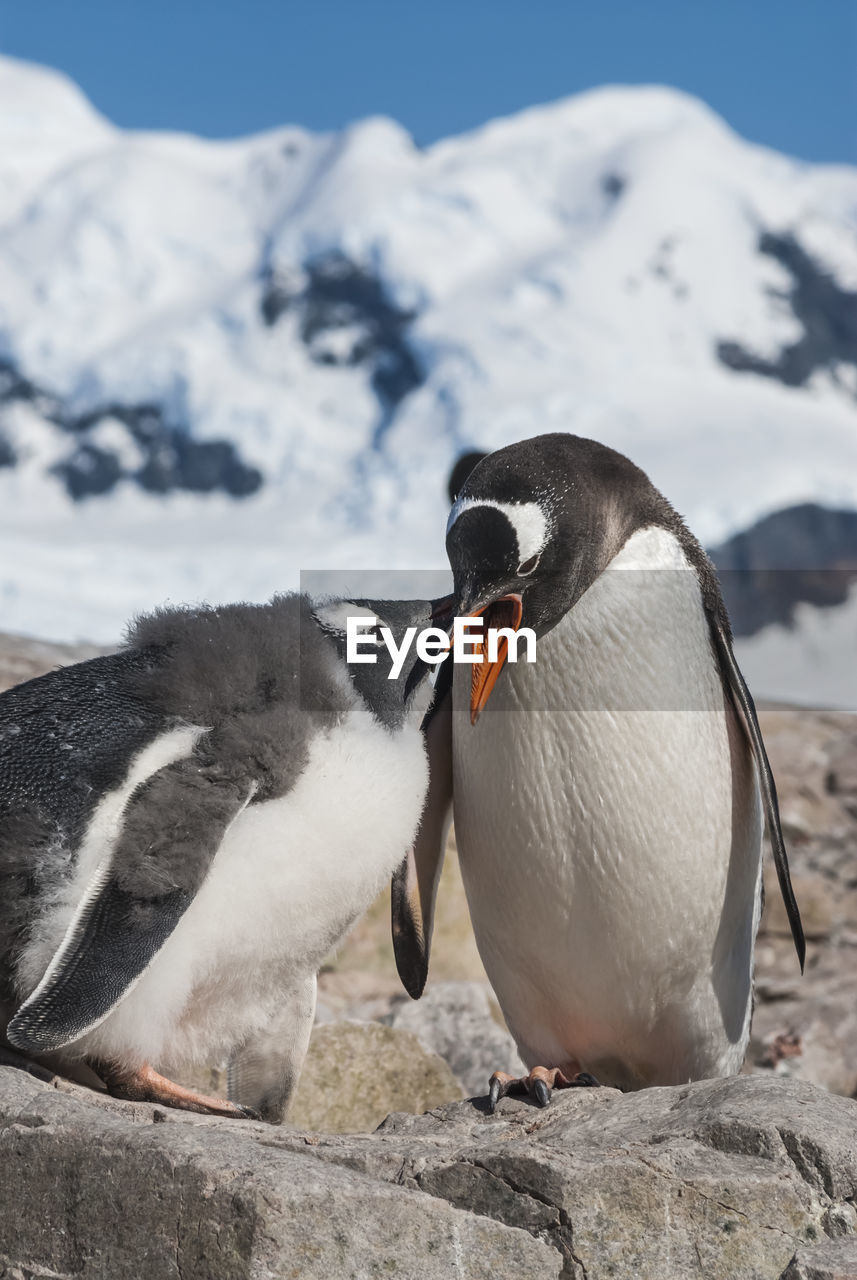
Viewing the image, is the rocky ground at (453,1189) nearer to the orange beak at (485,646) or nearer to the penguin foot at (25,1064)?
the penguin foot at (25,1064)

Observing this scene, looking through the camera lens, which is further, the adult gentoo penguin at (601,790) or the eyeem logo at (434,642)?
the adult gentoo penguin at (601,790)

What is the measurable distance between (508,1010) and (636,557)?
2.70ft

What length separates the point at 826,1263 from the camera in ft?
4.52

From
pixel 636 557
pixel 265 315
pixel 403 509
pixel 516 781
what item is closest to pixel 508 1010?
pixel 516 781

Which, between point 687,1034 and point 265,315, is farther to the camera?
point 265,315

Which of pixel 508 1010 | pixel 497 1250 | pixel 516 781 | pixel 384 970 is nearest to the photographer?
pixel 497 1250

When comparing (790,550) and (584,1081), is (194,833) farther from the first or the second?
(790,550)

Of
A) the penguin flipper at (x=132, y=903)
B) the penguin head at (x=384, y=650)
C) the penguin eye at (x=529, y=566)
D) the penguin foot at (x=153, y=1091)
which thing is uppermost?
the penguin eye at (x=529, y=566)

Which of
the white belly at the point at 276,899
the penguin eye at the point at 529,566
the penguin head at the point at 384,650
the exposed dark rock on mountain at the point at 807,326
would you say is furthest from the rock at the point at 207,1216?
the exposed dark rock on mountain at the point at 807,326

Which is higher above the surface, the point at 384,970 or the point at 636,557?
the point at 636,557

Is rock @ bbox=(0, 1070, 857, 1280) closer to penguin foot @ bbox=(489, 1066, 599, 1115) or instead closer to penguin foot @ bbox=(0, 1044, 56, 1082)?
penguin foot @ bbox=(0, 1044, 56, 1082)

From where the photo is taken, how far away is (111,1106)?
5.63 ft

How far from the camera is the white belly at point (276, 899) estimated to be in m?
1.74

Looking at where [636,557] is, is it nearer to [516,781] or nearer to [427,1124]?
[516,781]
